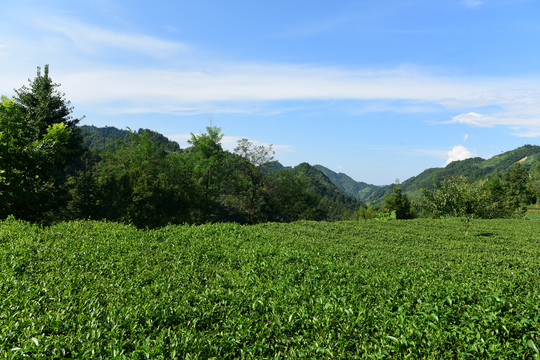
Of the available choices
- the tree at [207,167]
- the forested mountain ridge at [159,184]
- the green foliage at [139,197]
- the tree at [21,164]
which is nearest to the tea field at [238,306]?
the tree at [21,164]

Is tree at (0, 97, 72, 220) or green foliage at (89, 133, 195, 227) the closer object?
tree at (0, 97, 72, 220)

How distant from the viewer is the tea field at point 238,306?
4000 millimetres

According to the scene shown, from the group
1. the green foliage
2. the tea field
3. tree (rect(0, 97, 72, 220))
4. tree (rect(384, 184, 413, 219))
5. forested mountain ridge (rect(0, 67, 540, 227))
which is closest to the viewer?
the tea field

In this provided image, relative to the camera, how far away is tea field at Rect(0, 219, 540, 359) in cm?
400

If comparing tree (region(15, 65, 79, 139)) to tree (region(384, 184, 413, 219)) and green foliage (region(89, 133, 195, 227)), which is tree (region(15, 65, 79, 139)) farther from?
tree (region(384, 184, 413, 219))

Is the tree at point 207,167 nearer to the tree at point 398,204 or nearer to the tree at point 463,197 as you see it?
the tree at point 463,197

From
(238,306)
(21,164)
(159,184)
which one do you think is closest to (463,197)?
(238,306)

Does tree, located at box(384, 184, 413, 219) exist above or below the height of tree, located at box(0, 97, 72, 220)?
below

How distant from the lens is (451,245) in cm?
1540

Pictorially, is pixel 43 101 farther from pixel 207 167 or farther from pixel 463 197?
pixel 463 197

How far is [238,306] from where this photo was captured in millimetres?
5410

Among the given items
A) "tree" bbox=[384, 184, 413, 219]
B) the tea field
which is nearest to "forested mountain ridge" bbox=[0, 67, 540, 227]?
the tea field

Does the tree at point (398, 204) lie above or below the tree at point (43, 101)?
below

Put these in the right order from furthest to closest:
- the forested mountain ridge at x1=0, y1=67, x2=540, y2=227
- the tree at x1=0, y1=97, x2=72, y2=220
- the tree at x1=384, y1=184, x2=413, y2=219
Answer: the tree at x1=384, y1=184, x2=413, y2=219 → the forested mountain ridge at x1=0, y1=67, x2=540, y2=227 → the tree at x1=0, y1=97, x2=72, y2=220
